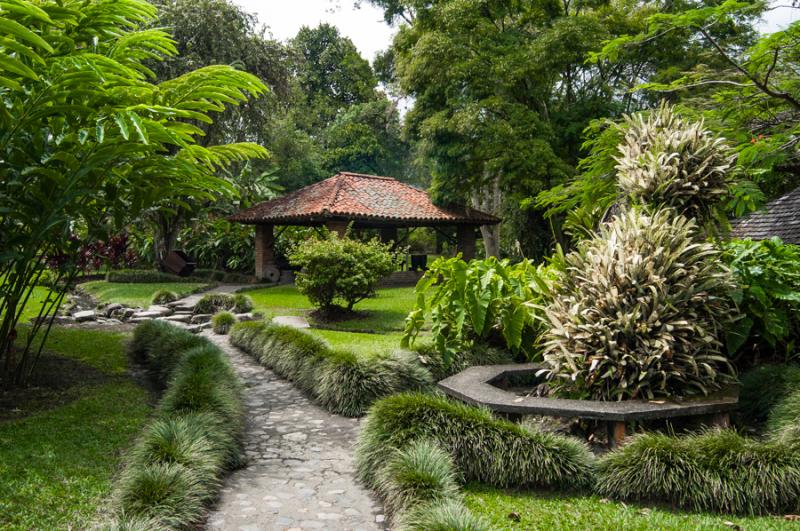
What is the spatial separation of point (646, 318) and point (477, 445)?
1.77m

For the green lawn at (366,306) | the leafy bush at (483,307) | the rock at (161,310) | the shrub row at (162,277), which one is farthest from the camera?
the shrub row at (162,277)

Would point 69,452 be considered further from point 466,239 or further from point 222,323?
point 466,239

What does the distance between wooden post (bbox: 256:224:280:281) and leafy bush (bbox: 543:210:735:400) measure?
17.5m

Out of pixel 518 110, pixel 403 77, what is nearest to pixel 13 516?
pixel 518 110

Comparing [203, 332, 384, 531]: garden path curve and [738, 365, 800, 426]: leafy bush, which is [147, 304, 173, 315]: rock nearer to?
[203, 332, 384, 531]: garden path curve

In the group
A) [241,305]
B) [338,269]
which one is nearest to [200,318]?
[241,305]

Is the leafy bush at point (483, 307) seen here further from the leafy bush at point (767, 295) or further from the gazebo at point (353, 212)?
the gazebo at point (353, 212)

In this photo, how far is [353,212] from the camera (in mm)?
18438

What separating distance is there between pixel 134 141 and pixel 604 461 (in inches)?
181

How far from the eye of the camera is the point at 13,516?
10.8ft

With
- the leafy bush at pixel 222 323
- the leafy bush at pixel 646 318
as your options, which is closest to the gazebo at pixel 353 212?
the leafy bush at pixel 222 323

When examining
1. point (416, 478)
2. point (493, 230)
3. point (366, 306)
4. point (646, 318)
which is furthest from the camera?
point (493, 230)

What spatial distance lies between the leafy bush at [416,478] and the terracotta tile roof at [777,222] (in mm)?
11242

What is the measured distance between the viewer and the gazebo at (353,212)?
18.9 metres
